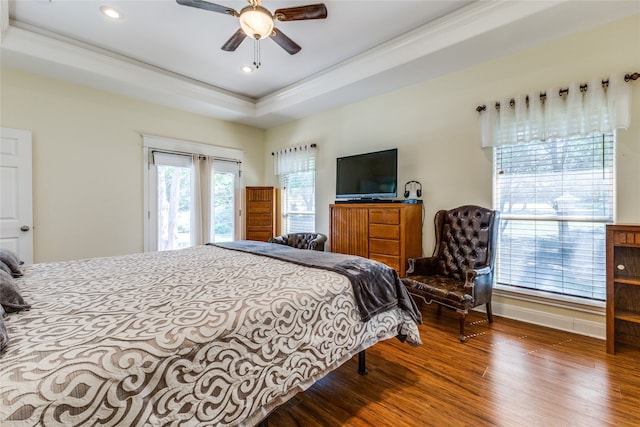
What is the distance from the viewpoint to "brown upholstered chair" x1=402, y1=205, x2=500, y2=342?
2.49 meters

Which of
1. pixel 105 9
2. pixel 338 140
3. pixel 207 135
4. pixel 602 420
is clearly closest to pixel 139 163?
pixel 207 135

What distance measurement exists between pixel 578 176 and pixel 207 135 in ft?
16.0

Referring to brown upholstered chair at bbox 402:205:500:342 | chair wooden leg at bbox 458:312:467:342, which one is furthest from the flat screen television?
chair wooden leg at bbox 458:312:467:342

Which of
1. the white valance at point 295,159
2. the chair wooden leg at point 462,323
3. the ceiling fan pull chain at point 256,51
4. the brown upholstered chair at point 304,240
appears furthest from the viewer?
the white valance at point 295,159

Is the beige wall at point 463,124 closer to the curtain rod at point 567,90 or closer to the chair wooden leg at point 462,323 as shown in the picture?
the curtain rod at point 567,90

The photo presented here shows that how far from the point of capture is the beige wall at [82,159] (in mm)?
3260

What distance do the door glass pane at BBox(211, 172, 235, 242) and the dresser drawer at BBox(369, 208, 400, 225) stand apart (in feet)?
9.12

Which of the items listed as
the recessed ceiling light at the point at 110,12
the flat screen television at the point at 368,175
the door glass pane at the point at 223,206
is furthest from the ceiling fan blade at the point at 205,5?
the door glass pane at the point at 223,206

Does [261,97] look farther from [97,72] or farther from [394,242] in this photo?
[394,242]

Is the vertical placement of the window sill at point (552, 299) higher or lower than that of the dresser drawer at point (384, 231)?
lower

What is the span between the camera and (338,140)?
4395 mm

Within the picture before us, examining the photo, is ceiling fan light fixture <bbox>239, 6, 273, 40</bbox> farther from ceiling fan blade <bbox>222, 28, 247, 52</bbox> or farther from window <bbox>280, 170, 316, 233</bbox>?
window <bbox>280, 170, 316, 233</bbox>

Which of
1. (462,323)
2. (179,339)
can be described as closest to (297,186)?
(462,323)

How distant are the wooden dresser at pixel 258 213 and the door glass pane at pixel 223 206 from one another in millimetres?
286
